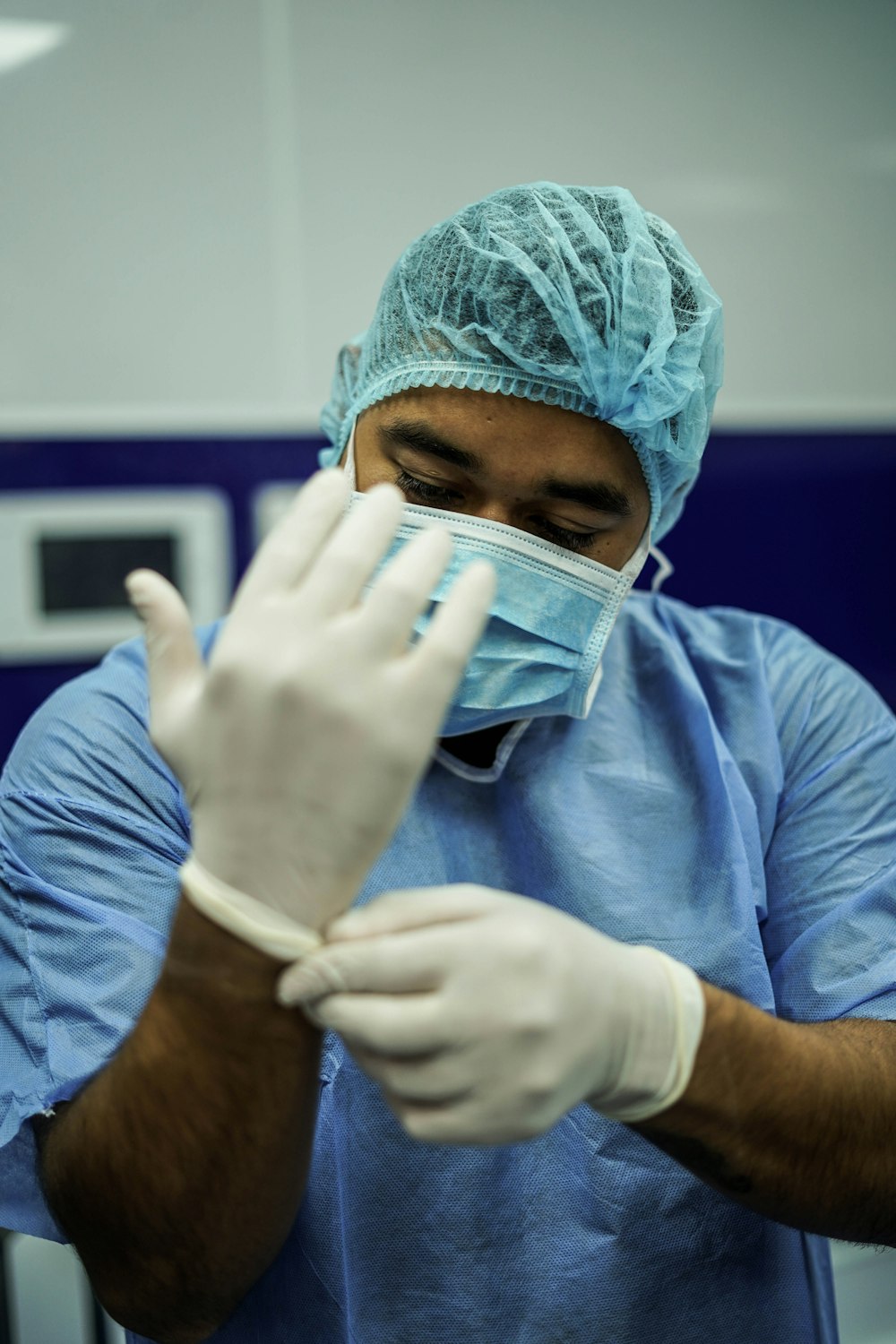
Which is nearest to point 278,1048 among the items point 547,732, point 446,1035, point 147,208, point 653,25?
point 446,1035

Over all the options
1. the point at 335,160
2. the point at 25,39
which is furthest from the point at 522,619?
the point at 25,39

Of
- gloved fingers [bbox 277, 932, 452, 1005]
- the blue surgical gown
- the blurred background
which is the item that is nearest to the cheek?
the blue surgical gown

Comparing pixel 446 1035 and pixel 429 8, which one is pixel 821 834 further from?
pixel 429 8

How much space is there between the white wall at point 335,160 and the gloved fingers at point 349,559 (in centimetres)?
93

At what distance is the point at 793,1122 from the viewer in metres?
0.79

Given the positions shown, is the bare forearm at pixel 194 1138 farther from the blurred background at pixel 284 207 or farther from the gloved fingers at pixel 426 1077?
the blurred background at pixel 284 207

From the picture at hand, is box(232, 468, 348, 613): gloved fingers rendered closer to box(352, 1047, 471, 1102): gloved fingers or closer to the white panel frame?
box(352, 1047, 471, 1102): gloved fingers

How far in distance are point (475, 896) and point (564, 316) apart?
0.53 metres

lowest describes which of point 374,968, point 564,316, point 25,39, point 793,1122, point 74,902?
point 793,1122

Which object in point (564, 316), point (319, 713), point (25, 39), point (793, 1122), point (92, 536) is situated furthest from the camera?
point (92, 536)

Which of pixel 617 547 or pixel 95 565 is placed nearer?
pixel 617 547

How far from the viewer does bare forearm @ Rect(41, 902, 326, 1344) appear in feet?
2.15

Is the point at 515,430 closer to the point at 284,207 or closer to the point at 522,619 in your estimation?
the point at 522,619

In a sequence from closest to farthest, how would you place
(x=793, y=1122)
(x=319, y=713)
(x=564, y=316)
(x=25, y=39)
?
(x=319, y=713)
(x=793, y=1122)
(x=564, y=316)
(x=25, y=39)
